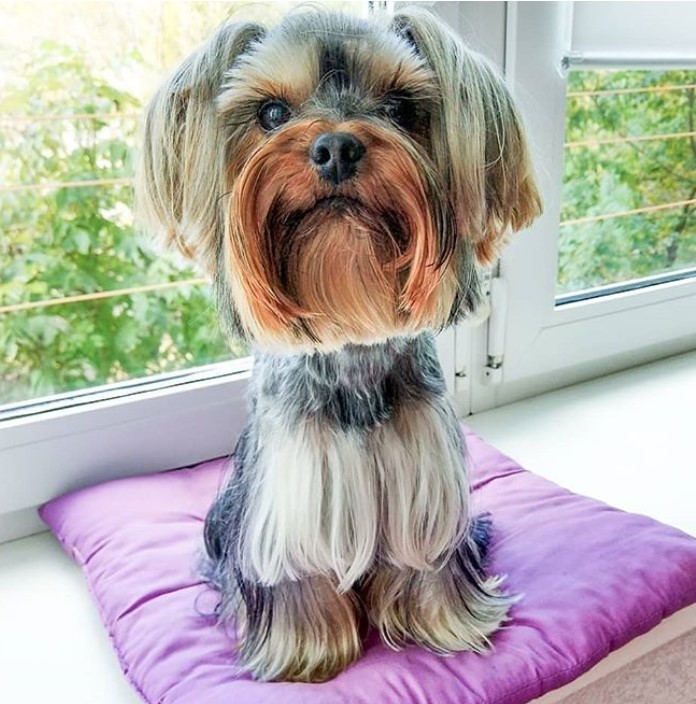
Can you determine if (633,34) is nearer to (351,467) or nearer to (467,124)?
(467,124)

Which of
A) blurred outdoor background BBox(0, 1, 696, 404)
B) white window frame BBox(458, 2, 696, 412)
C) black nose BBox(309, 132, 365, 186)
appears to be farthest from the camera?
white window frame BBox(458, 2, 696, 412)

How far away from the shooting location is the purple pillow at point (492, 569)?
0.89 meters

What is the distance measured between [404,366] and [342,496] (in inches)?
5.7

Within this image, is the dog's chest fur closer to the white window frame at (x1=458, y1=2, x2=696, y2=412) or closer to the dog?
the dog

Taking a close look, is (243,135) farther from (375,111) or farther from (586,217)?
(586,217)

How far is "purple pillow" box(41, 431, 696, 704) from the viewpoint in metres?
0.89

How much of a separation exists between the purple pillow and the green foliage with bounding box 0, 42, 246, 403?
20 centimetres

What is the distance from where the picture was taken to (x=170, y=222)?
0.87 m

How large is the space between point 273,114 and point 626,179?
1.16 meters

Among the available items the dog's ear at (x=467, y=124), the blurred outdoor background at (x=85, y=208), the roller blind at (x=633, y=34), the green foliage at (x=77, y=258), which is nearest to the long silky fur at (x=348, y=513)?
the dog's ear at (x=467, y=124)

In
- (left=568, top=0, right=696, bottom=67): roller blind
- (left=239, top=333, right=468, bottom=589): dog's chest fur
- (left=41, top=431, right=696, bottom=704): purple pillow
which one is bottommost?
(left=41, top=431, right=696, bottom=704): purple pillow

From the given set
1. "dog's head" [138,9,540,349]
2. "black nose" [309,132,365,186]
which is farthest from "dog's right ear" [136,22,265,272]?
"black nose" [309,132,365,186]

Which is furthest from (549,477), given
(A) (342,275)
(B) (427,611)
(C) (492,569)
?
(A) (342,275)

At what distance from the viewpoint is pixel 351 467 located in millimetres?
865
